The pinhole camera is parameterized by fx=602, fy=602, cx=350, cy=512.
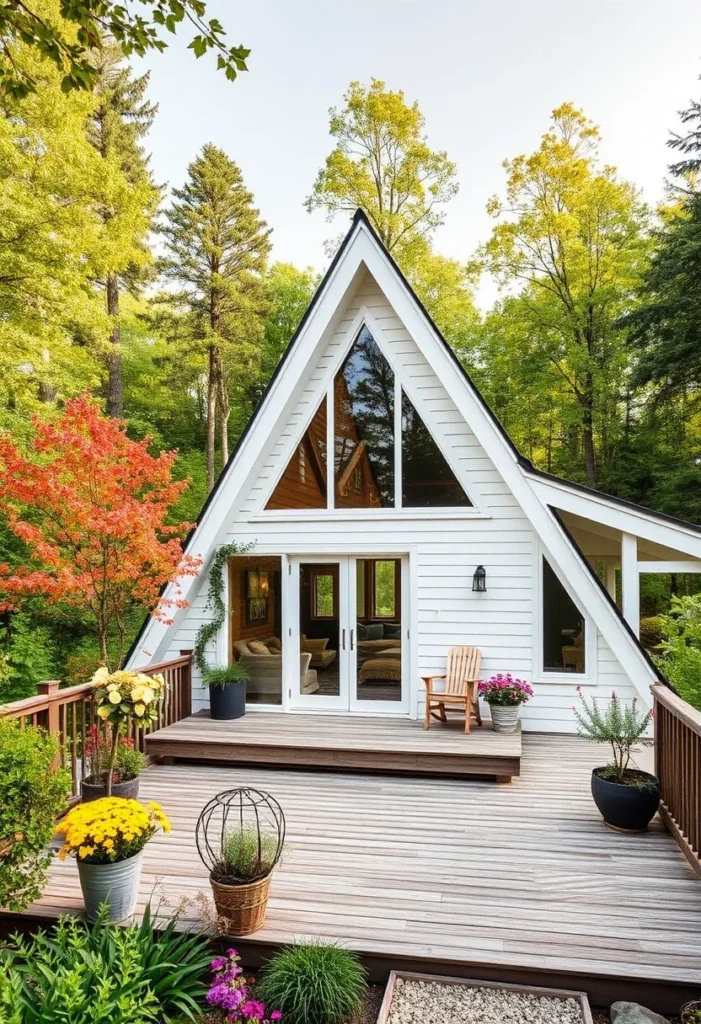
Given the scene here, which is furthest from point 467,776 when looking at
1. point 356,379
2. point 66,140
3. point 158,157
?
point 158,157

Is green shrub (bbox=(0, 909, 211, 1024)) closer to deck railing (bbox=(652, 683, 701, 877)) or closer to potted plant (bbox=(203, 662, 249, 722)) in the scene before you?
deck railing (bbox=(652, 683, 701, 877))

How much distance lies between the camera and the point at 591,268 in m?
17.4

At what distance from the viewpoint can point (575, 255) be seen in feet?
57.1

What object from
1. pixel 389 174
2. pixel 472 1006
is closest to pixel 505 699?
pixel 472 1006

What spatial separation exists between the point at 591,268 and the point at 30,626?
17.6 metres

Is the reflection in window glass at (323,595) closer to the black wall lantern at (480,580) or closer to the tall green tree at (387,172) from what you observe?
the black wall lantern at (480,580)

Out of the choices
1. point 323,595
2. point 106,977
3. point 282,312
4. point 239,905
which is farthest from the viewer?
point 282,312

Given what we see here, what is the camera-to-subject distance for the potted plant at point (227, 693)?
7.61 metres

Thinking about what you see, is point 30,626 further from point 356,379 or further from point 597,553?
point 597,553

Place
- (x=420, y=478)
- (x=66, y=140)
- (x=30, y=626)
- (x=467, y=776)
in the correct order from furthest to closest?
(x=30, y=626) < (x=66, y=140) < (x=420, y=478) < (x=467, y=776)

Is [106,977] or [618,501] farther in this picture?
[618,501]

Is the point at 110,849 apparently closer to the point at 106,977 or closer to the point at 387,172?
the point at 106,977

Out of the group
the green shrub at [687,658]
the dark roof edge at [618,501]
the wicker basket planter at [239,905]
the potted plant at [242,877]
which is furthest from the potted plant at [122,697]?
the green shrub at [687,658]

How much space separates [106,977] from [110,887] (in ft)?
2.54
